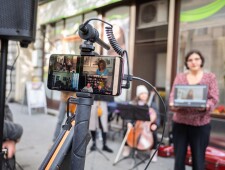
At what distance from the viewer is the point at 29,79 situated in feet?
38.8

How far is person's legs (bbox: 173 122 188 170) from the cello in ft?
4.66

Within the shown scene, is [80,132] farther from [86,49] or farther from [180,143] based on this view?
[180,143]

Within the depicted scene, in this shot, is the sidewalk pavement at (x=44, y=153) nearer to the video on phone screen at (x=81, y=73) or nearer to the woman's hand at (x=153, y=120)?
the woman's hand at (x=153, y=120)

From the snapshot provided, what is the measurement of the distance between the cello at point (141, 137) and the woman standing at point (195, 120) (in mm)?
1457

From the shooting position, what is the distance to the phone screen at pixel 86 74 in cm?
134

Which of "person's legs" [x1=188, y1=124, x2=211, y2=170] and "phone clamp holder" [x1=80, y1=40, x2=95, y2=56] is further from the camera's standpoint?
"person's legs" [x1=188, y1=124, x2=211, y2=170]

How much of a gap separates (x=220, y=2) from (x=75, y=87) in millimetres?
4790

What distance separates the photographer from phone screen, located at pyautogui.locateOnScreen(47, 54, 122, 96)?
1337 mm

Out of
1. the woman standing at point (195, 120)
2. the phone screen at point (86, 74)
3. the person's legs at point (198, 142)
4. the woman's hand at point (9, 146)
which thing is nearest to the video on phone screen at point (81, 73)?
the phone screen at point (86, 74)

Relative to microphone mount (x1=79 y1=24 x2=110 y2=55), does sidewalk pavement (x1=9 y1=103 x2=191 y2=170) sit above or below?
below

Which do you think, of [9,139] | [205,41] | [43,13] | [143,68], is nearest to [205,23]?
[205,41]

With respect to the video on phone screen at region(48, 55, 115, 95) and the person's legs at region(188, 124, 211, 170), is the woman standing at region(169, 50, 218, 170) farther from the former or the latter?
the video on phone screen at region(48, 55, 115, 95)

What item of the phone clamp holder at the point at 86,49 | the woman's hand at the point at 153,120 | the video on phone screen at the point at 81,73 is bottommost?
the woman's hand at the point at 153,120

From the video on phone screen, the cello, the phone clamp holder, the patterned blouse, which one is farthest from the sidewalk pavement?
the phone clamp holder
